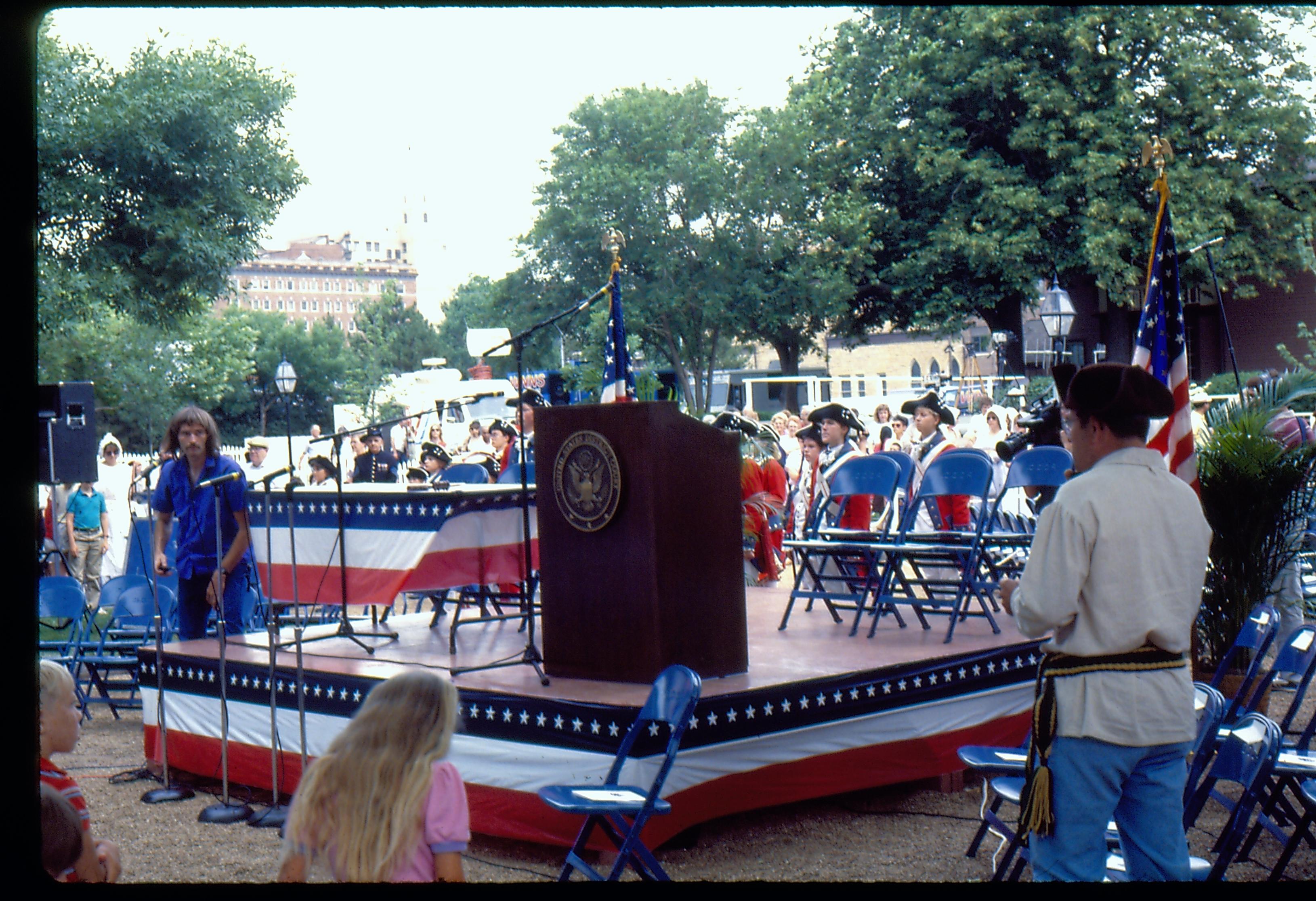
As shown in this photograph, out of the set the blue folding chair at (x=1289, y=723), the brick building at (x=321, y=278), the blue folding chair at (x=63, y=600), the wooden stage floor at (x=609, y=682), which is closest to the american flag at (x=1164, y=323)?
the wooden stage floor at (x=609, y=682)

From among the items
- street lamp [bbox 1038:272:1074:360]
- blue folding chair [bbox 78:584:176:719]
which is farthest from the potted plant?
street lamp [bbox 1038:272:1074:360]

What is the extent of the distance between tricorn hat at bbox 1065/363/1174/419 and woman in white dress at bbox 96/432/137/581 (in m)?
12.7

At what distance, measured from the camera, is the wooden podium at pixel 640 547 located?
5.33 m

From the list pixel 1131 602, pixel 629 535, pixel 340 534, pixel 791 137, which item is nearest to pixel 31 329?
pixel 629 535

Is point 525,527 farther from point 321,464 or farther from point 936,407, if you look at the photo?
point 321,464

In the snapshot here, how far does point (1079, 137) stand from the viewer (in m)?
27.8

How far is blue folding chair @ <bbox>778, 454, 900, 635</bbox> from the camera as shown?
7.26 meters

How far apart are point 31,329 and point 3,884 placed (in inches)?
65.4

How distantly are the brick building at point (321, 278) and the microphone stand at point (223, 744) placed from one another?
439ft

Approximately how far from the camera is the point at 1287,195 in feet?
94.7

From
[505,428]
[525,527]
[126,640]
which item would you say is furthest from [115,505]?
[525,527]

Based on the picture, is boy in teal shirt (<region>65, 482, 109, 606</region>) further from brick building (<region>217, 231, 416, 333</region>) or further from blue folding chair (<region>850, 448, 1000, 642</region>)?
brick building (<region>217, 231, 416, 333</region>)

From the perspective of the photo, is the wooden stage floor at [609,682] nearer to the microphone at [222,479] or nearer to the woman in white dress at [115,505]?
the microphone at [222,479]

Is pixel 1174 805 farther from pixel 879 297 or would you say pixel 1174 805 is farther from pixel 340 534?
pixel 879 297
